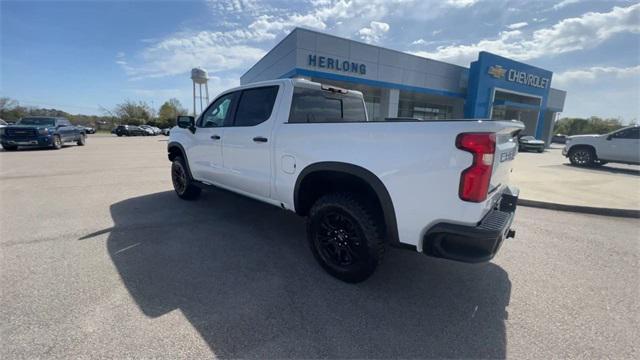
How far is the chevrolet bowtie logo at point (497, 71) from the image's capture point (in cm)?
2253

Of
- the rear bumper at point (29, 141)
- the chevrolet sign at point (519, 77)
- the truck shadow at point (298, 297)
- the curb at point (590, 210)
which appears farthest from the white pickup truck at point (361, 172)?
the chevrolet sign at point (519, 77)

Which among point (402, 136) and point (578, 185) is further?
point (578, 185)

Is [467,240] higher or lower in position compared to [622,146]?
lower

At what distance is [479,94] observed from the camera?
22531 mm

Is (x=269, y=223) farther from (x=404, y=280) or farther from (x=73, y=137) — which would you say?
(x=73, y=137)

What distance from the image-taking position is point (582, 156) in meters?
11.7

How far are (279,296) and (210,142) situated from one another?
2810mm

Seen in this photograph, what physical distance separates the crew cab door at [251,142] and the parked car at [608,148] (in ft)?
43.8

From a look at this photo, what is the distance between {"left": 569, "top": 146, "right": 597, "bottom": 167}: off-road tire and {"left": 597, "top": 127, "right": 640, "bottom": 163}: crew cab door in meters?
0.30

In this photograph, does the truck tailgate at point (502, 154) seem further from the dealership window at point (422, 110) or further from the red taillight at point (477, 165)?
the dealership window at point (422, 110)

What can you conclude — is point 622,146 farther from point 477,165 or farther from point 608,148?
point 477,165

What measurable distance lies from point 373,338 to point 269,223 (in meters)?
2.61

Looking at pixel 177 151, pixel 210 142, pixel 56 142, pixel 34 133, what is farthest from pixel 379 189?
pixel 56 142

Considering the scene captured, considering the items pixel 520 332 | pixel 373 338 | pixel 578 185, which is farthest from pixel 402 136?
pixel 578 185
